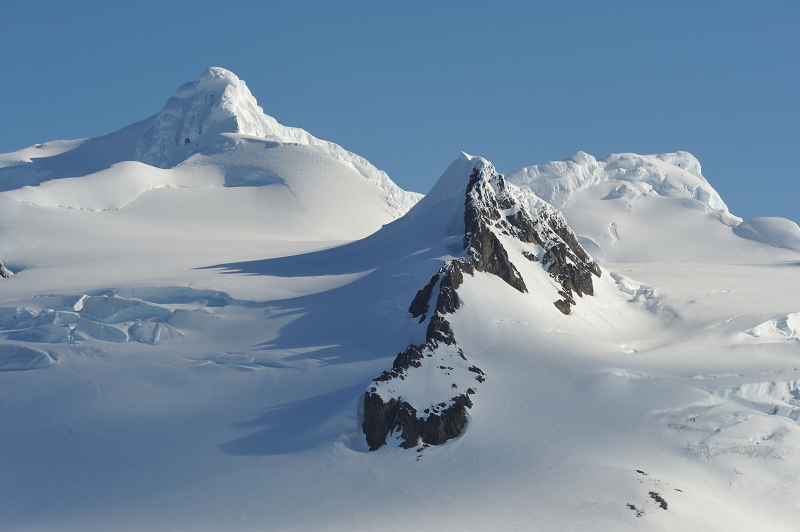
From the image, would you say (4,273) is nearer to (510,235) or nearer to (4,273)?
(4,273)

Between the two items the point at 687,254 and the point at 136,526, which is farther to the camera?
the point at 687,254

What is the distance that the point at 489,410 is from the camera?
1982 inches

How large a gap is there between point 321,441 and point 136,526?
10.1 metres

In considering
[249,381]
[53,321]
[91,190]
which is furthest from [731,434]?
[91,190]

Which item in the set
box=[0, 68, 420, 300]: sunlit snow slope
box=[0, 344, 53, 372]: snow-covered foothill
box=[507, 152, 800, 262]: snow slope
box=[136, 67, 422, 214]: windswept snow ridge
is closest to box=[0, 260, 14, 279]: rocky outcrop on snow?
box=[0, 68, 420, 300]: sunlit snow slope

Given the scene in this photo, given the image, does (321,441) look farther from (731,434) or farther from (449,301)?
(731,434)

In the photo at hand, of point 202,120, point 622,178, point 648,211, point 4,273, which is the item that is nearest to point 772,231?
point 648,211

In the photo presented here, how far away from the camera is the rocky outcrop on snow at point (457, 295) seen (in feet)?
160

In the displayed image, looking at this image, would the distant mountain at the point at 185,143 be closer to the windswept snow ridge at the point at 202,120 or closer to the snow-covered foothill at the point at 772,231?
the windswept snow ridge at the point at 202,120

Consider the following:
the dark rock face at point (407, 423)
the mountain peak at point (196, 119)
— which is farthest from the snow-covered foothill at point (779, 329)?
the mountain peak at point (196, 119)

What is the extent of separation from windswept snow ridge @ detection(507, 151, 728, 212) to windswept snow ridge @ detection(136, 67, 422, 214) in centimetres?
1936

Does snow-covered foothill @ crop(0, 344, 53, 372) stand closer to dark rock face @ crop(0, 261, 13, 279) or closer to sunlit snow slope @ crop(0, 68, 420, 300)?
sunlit snow slope @ crop(0, 68, 420, 300)

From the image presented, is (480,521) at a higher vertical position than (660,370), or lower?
lower

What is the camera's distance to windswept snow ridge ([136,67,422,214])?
12812cm
